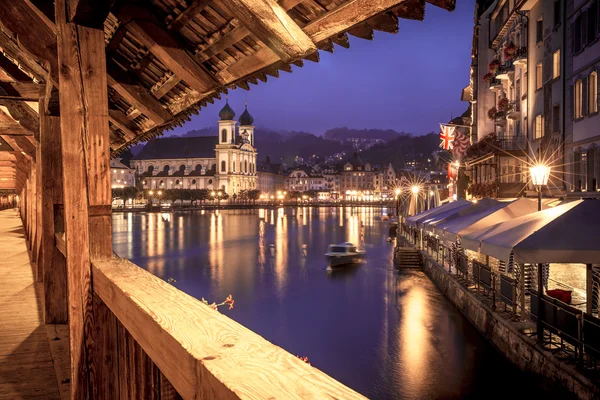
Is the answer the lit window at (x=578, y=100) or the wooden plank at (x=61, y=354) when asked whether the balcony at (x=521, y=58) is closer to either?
the lit window at (x=578, y=100)

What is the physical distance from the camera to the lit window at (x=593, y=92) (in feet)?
56.3

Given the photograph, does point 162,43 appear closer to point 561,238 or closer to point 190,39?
point 190,39

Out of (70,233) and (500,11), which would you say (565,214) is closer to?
(70,233)

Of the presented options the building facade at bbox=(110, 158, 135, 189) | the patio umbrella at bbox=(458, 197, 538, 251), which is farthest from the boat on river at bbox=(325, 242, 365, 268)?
the building facade at bbox=(110, 158, 135, 189)

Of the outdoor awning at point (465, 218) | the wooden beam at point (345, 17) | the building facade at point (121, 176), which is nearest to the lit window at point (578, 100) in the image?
the outdoor awning at point (465, 218)

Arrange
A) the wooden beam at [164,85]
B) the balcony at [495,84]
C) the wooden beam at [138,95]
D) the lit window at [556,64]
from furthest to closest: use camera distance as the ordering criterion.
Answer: the balcony at [495,84] < the lit window at [556,64] < the wooden beam at [138,95] < the wooden beam at [164,85]

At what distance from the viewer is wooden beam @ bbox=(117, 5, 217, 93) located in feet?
13.8

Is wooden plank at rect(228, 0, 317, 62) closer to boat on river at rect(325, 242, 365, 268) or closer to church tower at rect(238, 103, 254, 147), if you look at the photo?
boat on river at rect(325, 242, 365, 268)

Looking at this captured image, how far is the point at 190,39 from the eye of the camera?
4.45m

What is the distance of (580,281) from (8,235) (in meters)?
22.4

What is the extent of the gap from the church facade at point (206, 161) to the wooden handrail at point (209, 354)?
129 m

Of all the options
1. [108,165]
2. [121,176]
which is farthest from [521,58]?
[121,176]

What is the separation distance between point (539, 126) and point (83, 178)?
934 inches

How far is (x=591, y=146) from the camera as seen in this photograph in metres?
17.5
